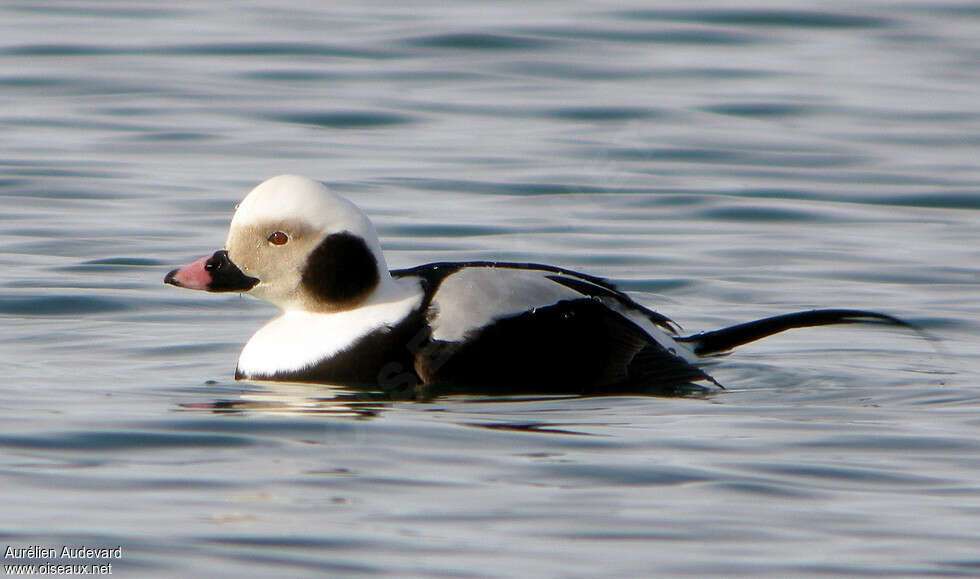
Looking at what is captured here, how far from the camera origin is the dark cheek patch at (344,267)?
19.7 ft

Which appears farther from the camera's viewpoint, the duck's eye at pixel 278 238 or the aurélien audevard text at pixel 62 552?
the duck's eye at pixel 278 238

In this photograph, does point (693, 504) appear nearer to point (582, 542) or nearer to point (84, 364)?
point (582, 542)

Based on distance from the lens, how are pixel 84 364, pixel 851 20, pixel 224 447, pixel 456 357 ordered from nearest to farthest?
pixel 224 447
pixel 456 357
pixel 84 364
pixel 851 20

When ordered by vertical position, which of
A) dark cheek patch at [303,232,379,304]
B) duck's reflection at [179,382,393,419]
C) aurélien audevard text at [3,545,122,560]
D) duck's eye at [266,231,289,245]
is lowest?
duck's reflection at [179,382,393,419]

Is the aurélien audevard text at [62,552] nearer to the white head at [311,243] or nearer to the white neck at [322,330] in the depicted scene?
the white neck at [322,330]

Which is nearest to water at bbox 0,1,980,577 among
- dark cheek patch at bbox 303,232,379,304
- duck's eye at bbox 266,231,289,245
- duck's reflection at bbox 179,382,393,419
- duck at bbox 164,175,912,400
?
duck's reflection at bbox 179,382,393,419

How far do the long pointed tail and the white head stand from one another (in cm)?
115

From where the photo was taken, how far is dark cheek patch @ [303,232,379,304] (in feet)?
19.7

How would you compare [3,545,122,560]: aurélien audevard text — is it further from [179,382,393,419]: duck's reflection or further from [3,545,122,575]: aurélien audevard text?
[179,382,393,419]: duck's reflection

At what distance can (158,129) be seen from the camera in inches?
460

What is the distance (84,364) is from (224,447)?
60.8 inches

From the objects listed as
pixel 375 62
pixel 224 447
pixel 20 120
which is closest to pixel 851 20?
pixel 375 62

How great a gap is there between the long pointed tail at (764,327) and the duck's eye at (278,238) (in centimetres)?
139

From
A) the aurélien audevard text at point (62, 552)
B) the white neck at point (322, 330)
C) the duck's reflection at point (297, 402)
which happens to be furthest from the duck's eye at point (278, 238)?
the aurélien audevard text at point (62, 552)
